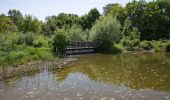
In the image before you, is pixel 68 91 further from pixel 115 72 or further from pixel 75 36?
pixel 75 36

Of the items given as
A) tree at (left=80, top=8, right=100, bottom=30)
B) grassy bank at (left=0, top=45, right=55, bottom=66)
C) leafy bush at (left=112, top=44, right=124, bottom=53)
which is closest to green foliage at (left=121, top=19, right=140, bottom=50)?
leafy bush at (left=112, top=44, right=124, bottom=53)

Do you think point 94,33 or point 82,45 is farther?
point 94,33

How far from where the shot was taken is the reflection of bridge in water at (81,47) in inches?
1625

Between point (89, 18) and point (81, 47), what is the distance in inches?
1289

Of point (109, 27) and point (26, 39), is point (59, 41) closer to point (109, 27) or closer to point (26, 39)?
point (26, 39)

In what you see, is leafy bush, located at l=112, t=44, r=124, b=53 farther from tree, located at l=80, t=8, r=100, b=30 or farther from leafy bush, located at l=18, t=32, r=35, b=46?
tree, located at l=80, t=8, r=100, b=30

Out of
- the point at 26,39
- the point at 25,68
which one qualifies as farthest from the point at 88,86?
the point at 26,39

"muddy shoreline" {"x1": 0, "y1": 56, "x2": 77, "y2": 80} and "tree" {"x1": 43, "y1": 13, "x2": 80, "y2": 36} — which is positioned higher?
"tree" {"x1": 43, "y1": 13, "x2": 80, "y2": 36}

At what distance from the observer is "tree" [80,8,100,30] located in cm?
7494

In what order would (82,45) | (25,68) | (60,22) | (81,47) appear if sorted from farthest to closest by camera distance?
(60,22), (82,45), (81,47), (25,68)

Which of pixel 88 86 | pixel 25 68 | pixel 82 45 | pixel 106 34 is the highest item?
pixel 106 34

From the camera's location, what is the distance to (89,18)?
246ft

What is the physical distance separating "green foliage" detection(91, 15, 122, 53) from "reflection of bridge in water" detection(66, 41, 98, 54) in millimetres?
1127

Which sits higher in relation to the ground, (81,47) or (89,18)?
(89,18)
